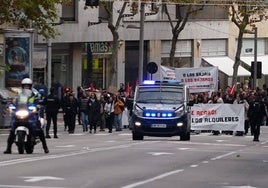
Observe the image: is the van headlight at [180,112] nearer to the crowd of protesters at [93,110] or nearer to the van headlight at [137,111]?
the van headlight at [137,111]

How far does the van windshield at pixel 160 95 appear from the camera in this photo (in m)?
33.4

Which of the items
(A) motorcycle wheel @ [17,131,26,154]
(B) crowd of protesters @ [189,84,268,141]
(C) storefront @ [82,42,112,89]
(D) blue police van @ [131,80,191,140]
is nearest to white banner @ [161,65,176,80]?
(B) crowd of protesters @ [189,84,268,141]

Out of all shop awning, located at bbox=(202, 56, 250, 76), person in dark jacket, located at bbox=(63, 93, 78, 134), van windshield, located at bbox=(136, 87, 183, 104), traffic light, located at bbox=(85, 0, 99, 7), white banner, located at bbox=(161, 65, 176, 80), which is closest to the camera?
van windshield, located at bbox=(136, 87, 183, 104)

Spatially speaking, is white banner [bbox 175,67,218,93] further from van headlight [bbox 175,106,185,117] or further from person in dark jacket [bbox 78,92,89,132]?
van headlight [bbox 175,106,185,117]

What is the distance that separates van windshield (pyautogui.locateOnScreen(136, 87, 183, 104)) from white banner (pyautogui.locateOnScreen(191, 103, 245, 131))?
8408 mm

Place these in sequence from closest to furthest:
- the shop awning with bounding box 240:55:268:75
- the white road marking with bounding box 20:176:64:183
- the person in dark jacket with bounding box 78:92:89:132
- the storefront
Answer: the white road marking with bounding box 20:176:64:183 → the person in dark jacket with bounding box 78:92:89:132 → the storefront → the shop awning with bounding box 240:55:268:75

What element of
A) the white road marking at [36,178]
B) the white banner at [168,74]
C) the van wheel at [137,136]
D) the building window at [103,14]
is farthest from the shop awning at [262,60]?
the white road marking at [36,178]

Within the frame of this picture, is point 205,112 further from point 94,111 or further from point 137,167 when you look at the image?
point 137,167

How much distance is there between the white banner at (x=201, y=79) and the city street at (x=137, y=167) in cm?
1660

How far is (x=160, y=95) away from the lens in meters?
33.6

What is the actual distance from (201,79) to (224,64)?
25089 mm

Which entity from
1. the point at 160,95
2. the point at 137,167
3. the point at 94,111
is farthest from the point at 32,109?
the point at 94,111

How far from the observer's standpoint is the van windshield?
109ft

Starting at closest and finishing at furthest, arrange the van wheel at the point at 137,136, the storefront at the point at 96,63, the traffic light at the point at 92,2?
the van wheel at the point at 137,136 → the traffic light at the point at 92,2 → the storefront at the point at 96,63
